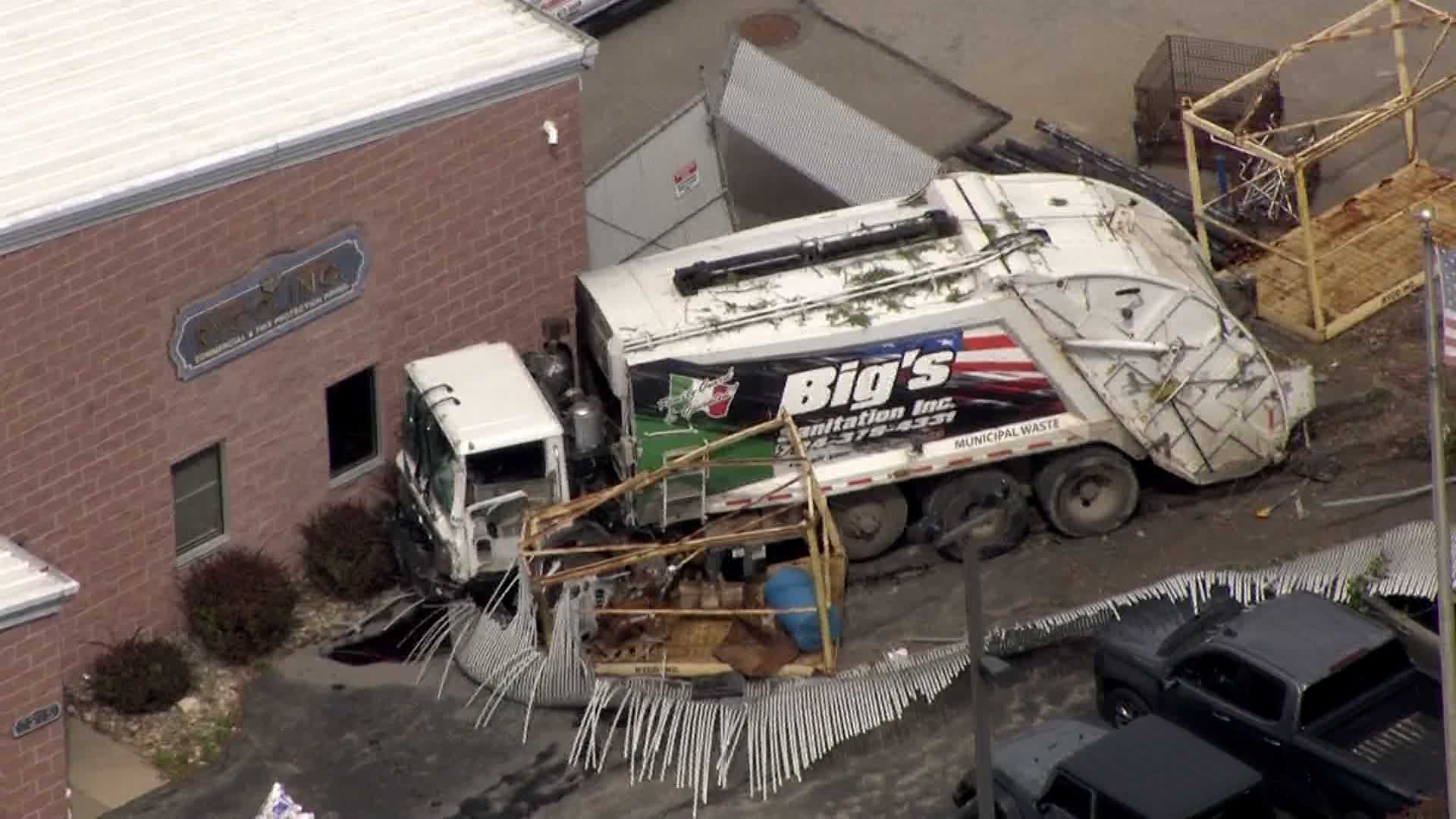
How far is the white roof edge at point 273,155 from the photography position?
2459 centimetres

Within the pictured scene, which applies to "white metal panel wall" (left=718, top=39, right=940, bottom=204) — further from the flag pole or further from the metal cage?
the flag pole

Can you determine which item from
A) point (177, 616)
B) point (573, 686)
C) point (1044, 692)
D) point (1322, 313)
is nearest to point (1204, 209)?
point (1322, 313)

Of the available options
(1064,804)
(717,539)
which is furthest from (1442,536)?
(717,539)

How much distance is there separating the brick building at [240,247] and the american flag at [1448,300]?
940 centimetres

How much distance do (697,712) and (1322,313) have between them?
373 inches

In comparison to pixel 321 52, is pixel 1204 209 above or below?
below

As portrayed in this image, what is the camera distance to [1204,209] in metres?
31.7

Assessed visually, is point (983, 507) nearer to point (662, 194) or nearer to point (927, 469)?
point (927, 469)

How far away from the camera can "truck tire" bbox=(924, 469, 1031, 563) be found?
27406 millimetres

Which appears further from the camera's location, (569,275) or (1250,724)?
(569,275)

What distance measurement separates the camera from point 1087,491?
1092 inches

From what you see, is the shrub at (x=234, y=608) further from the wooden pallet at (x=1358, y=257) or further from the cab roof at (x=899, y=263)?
the wooden pallet at (x=1358, y=257)

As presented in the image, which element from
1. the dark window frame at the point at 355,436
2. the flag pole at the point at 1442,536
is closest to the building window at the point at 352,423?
the dark window frame at the point at 355,436

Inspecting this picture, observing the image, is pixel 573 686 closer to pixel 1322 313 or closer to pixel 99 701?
pixel 99 701
